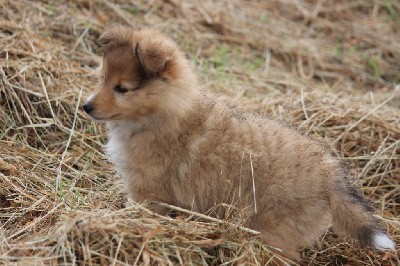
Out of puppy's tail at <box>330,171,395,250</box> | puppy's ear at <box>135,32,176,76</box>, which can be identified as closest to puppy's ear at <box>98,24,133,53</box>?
puppy's ear at <box>135,32,176,76</box>

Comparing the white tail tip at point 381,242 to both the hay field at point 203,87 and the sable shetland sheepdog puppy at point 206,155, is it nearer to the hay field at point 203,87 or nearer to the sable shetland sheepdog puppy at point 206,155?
the sable shetland sheepdog puppy at point 206,155

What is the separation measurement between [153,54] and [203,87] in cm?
135

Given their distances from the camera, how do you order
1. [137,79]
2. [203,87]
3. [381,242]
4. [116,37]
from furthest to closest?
[203,87] → [116,37] → [137,79] → [381,242]

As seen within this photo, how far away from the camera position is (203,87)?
6039mm

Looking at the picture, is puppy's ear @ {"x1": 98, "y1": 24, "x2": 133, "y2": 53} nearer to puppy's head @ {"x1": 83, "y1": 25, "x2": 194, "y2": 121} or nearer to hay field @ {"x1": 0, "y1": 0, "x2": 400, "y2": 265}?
puppy's head @ {"x1": 83, "y1": 25, "x2": 194, "y2": 121}

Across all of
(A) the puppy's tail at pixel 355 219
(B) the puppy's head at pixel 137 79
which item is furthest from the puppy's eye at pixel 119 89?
(A) the puppy's tail at pixel 355 219

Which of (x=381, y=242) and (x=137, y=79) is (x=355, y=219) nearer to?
(x=381, y=242)

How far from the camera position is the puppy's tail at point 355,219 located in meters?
4.68

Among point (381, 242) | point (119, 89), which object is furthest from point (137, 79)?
point (381, 242)

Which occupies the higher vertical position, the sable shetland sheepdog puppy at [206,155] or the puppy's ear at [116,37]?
the puppy's ear at [116,37]

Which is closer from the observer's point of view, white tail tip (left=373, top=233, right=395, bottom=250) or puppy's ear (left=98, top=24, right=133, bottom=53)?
white tail tip (left=373, top=233, right=395, bottom=250)

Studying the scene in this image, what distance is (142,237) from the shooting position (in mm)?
4539

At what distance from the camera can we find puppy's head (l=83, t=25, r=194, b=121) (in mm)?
4801

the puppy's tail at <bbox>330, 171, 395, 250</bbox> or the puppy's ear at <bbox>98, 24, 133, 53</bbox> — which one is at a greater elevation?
the puppy's ear at <bbox>98, 24, 133, 53</bbox>
